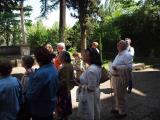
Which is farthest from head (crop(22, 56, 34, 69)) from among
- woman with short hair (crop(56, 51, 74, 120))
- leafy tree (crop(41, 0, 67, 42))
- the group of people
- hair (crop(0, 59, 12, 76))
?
leafy tree (crop(41, 0, 67, 42))

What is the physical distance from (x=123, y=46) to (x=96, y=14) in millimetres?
14691

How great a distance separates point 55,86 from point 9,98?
775 millimetres

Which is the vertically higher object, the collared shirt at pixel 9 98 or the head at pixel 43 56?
the head at pixel 43 56

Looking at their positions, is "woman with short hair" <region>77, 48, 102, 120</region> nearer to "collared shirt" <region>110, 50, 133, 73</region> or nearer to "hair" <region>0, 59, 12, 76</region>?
"collared shirt" <region>110, 50, 133, 73</region>

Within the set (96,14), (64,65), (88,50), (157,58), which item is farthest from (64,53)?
(157,58)

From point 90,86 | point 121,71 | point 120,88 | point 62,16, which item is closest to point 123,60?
point 121,71

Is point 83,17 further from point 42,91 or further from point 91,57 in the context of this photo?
point 42,91

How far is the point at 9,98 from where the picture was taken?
215 inches

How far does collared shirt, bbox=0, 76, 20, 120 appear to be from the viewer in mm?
5391

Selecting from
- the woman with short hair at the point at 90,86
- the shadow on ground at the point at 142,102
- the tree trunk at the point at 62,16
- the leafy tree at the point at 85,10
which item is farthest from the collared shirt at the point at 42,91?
the leafy tree at the point at 85,10

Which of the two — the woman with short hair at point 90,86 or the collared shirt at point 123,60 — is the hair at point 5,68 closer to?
the woman with short hair at point 90,86

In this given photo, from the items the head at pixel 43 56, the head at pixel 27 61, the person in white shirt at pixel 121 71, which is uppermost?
the head at pixel 43 56

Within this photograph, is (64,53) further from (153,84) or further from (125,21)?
(125,21)

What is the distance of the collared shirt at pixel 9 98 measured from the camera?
5.39 metres
